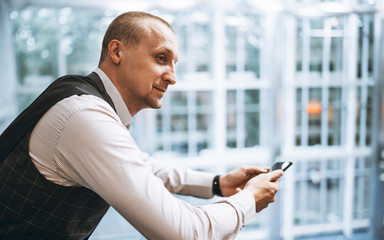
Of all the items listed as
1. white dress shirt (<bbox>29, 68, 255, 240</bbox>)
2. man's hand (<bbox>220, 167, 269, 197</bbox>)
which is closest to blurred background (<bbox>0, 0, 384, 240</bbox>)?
man's hand (<bbox>220, 167, 269, 197</bbox>)

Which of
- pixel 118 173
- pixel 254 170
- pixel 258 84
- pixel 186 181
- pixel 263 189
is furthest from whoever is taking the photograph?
pixel 258 84

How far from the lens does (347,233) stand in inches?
150

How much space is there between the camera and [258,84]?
3.71 meters

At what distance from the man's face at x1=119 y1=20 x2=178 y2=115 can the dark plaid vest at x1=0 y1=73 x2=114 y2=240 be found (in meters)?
0.18

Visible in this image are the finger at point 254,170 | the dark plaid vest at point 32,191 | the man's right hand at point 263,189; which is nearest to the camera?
the dark plaid vest at point 32,191

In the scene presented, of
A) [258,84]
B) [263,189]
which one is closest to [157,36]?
[263,189]

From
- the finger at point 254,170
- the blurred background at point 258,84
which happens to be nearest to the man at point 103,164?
the finger at point 254,170

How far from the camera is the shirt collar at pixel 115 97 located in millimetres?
1092

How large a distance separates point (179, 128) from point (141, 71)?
3.28 metres

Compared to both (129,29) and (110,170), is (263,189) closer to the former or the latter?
(110,170)

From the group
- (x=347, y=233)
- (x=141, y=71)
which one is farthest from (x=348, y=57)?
(x=141, y=71)

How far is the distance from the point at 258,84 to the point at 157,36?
110 inches

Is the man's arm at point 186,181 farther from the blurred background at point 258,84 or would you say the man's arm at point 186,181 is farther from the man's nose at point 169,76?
the blurred background at point 258,84

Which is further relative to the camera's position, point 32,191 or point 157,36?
point 157,36
